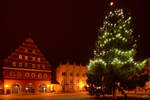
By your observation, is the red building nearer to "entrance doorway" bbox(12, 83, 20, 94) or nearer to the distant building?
"entrance doorway" bbox(12, 83, 20, 94)

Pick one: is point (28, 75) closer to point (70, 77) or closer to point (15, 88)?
point (15, 88)

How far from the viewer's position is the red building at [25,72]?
43.2 meters

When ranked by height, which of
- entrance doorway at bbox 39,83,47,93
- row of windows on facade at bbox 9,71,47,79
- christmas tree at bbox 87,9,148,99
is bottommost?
entrance doorway at bbox 39,83,47,93

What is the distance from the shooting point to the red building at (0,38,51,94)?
43.2 meters

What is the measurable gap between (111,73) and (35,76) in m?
31.1

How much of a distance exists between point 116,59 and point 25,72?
3125cm

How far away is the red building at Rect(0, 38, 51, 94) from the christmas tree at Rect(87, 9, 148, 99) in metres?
26.8

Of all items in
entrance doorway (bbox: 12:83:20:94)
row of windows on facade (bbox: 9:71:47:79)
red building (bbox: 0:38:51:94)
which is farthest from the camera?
row of windows on facade (bbox: 9:71:47:79)

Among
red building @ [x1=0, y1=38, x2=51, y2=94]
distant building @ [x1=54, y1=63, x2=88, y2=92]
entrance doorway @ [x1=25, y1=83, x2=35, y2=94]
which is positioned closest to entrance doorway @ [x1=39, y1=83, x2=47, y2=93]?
red building @ [x1=0, y1=38, x2=51, y2=94]

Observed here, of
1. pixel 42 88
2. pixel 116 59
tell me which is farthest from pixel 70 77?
pixel 116 59

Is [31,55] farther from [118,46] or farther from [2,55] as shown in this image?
[118,46]

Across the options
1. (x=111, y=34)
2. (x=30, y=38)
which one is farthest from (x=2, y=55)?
(x=111, y=34)

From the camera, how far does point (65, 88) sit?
180ft

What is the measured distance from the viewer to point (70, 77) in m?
56.6
